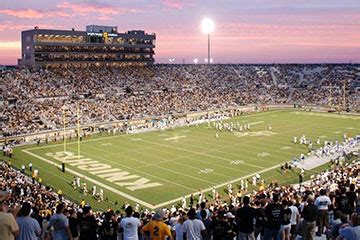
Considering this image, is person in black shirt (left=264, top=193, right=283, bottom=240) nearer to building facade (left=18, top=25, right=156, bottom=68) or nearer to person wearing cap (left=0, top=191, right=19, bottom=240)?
person wearing cap (left=0, top=191, right=19, bottom=240)

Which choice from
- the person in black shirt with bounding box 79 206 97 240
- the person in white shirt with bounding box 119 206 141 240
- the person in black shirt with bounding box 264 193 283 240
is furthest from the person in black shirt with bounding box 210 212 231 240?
the person in black shirt with bounding box 79 206 97 240

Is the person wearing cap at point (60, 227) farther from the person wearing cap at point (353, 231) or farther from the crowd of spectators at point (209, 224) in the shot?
the person wearing cap at point (353, 231)

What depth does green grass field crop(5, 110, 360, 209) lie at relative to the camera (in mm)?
23891

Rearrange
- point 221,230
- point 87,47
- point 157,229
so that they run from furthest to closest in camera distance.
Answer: point 87,47, point 221,230, point 157,229

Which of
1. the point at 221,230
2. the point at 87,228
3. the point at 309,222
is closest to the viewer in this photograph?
the point at 221,230

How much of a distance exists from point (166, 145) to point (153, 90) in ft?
88.2

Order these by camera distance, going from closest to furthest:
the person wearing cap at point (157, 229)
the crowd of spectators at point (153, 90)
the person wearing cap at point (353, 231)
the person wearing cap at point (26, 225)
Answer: the person wearing cap at point (353, 231) < the person wearing cap at point (26, 225) < the person wearing cap at point (157, 229) < the crowd of spectators at point (153, 90)

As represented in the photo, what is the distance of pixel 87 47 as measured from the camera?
66.2 metres

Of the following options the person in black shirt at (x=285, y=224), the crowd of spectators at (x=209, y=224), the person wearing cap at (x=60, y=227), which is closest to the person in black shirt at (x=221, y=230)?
the crowd of spectators at (x=209, y=224)

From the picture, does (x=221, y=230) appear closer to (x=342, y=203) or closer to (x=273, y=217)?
(x=273, y=217)

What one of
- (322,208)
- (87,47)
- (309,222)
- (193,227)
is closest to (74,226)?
(193,227)

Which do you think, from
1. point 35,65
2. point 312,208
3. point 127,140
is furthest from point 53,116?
point 312,208

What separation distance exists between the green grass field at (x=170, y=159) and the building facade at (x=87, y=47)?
26858mm

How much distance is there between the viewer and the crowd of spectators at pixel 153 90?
44.7 m
